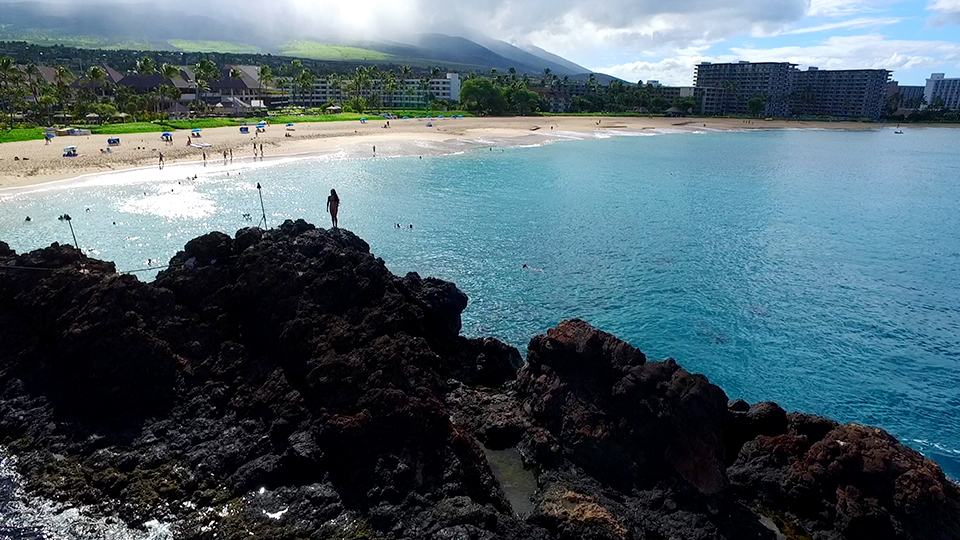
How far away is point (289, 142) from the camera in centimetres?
7862

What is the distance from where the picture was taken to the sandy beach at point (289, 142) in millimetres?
53812

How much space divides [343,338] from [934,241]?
46.2 m

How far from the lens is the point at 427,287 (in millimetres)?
20281

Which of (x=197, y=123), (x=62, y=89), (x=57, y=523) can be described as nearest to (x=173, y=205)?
(x=57, y=523)

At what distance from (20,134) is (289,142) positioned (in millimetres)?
30688

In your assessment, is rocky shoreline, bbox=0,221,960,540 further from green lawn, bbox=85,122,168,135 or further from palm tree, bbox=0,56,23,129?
palm tree, bbox=0,56,23,129

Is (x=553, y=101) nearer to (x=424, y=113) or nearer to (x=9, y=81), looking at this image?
(x=424, y=113)

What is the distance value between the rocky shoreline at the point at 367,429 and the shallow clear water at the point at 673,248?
20.4ft

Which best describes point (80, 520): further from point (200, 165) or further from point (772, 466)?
point (200, 165)

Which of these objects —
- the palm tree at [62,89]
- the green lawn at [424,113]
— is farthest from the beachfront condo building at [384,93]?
the palm tree at [62,89]

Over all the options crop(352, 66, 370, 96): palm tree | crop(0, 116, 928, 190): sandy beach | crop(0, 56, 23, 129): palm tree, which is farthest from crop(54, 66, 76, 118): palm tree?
crop(352, 66, 370, 96): palm tree

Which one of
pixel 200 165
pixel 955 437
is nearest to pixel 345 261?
pixel 955 437

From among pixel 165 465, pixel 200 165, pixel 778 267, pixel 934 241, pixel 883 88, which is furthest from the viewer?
pixel 883 88

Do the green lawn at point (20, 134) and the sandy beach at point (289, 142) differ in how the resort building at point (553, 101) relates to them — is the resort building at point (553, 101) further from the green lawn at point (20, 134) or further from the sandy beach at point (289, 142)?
the green lawn at point (20, 134)
